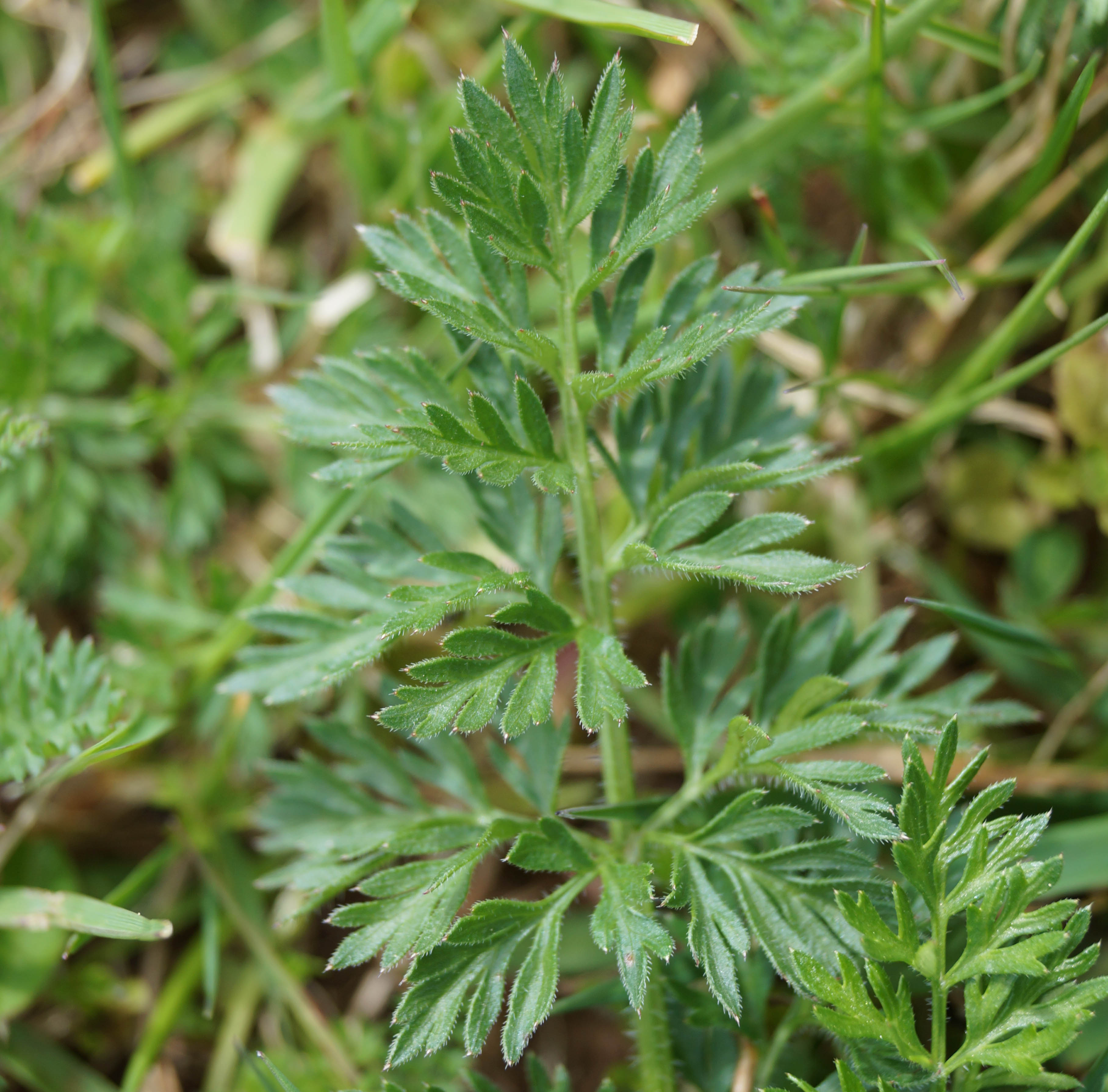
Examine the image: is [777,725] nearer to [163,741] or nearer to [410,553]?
[410,553]

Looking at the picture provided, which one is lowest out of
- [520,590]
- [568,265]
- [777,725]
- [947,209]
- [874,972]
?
[874,972]

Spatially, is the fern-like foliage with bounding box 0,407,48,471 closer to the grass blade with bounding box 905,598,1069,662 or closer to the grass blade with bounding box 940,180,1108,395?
the grass blade with bounding box 905,598,1069,662

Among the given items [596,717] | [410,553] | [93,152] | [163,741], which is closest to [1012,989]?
[596,717]

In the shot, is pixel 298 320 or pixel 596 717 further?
pixel 298 320

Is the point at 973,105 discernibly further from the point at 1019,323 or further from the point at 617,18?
the point at 617,18

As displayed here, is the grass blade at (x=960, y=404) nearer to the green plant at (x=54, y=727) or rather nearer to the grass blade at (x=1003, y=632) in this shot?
the grass blade at (x=1003, y=632)

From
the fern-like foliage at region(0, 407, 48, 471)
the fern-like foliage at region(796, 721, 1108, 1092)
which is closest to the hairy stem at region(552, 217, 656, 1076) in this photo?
the fern-like foliage at region(796, 721, 1108, 1092)
